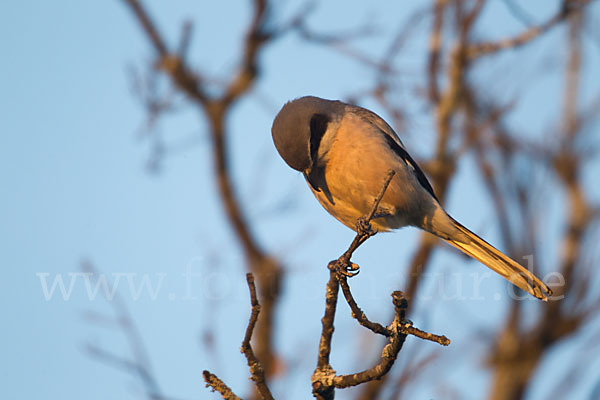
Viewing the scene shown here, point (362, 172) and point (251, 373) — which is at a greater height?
point (362, 172)

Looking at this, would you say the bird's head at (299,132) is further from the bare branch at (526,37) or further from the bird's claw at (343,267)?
the bare branch at (526,37)

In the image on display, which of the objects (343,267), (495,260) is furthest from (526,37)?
(343,267)

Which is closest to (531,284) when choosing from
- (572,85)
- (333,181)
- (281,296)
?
(333,181)

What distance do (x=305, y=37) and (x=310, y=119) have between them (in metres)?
3.62

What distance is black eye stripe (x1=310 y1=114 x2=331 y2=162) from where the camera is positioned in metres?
3.35

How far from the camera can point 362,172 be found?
10.9 ft

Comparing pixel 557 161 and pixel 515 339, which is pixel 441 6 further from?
pixel 515 339

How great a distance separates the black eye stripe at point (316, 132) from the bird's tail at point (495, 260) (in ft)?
3.57

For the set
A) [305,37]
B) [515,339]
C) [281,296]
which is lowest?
[515,339]

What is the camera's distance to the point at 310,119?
3.35 metres

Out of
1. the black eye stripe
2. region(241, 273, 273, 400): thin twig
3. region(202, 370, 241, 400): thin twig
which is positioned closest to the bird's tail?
the black eye stripe

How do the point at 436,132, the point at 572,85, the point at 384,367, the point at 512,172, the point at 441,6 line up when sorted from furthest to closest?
the point at 572,85 → the point at 512,172 → the point at 441,6 → the point at 436,132 → the point at 384,367

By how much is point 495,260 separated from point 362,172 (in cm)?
115

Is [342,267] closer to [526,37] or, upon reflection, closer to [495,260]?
[495,260]
